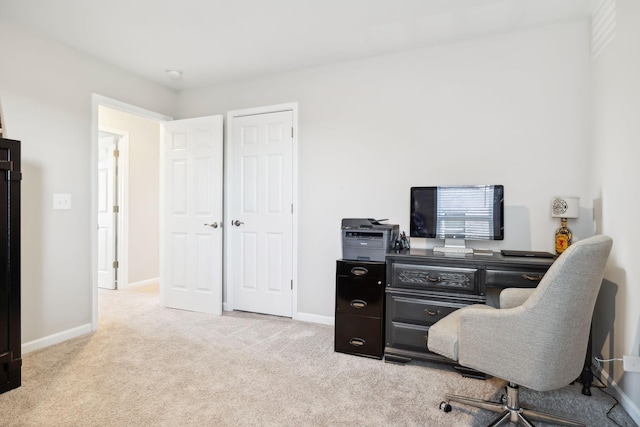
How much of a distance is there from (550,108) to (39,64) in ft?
→ 13.0

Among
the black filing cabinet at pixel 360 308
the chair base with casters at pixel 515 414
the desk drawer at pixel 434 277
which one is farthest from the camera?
the black filing cabinet at pixel 360 308

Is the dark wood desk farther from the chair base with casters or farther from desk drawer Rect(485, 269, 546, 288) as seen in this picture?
the chair base with casters

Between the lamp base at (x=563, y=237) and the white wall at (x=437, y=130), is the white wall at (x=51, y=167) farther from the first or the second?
the lamp base at (x=563, y=237)

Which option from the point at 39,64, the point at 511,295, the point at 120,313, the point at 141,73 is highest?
the point at 141,73

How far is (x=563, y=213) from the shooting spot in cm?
244

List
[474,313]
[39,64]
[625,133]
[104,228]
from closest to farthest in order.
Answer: [474,313], [625,133], [39,64], [104,228]

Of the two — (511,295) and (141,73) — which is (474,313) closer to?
(511,295)

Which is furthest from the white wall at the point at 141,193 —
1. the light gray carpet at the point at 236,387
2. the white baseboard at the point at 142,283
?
the light gray carpet at the point at 236,387

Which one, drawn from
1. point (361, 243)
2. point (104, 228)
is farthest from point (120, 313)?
point (361, 243)

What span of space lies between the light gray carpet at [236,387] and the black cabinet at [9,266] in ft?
0.52

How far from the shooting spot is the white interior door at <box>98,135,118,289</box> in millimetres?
4758

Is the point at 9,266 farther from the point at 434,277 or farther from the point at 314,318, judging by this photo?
the point at 434,277

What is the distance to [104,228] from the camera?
485 cm

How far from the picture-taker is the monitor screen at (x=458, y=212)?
2580 mm
